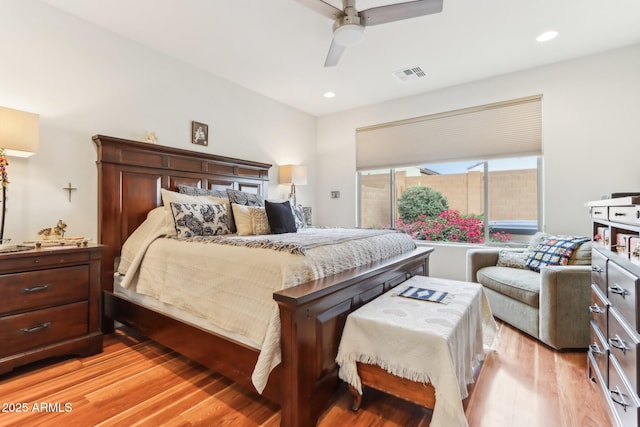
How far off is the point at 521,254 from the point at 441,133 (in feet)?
6.15

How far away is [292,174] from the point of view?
443cm

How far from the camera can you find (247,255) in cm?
179

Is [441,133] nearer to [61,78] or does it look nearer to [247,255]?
[247,255]

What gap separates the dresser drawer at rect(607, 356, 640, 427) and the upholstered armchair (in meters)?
0.88

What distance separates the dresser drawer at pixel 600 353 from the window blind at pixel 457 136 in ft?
7.97

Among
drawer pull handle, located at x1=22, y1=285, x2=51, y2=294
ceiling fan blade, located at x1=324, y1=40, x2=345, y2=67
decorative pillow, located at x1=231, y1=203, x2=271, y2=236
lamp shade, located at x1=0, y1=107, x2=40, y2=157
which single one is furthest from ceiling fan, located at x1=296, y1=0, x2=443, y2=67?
drawer pull handle, located at x1=22, y1=285, x2=51, y2=294

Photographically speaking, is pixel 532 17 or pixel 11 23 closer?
pixel 11 23

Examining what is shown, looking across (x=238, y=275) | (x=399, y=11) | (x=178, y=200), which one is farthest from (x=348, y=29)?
(x=178, y=200)

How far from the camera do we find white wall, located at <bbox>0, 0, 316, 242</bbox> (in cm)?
232

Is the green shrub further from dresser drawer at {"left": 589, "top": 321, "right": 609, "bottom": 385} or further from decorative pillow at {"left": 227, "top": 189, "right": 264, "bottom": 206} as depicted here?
dresser drawer at {"left": 589, "top": 321, "right": 609, "bottom": 385}

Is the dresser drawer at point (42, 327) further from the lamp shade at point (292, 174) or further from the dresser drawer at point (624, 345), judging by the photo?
the dresser drawer at point (624, 345)

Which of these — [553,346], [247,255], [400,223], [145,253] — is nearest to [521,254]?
[553,346]

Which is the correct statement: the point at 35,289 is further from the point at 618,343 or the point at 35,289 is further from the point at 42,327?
the point at 618,343

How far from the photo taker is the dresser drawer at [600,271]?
5.13ft
